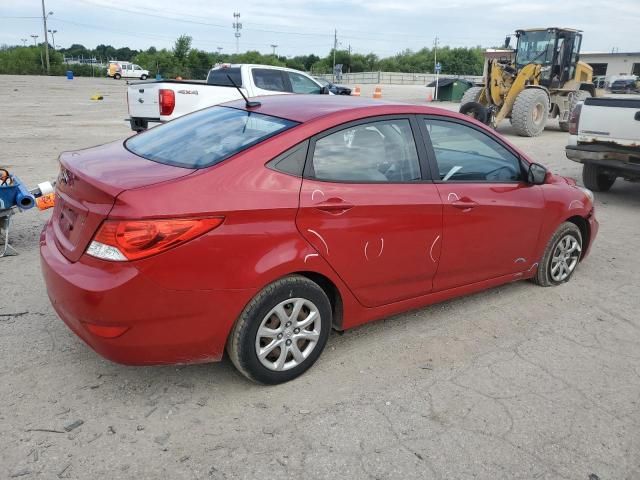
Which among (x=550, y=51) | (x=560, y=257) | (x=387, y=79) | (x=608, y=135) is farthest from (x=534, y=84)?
(x=387, y=79)

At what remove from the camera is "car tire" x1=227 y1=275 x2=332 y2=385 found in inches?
118

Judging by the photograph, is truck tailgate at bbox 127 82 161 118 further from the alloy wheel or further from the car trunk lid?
the alloy wheel

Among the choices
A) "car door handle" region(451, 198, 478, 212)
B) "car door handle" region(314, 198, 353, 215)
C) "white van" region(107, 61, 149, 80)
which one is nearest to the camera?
"car door handle" region(314, 198, 353, 215)

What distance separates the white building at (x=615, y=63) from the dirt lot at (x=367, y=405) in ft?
238

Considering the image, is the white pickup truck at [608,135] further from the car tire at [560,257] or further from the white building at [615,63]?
the white building at [615,63]

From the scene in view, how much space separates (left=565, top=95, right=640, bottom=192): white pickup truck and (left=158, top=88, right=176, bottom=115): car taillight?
21.6ft

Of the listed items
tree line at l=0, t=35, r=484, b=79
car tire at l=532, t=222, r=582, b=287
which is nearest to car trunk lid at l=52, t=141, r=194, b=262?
car tire at l=532, t=222, r=582, b=287

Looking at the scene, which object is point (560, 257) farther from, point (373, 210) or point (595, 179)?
point (595, 179)

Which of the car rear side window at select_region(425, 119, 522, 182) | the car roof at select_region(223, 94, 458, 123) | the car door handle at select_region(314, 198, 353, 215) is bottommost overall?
the car door handle at select_region(314, 198, 353, 215)

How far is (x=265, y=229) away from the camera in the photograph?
116 inches

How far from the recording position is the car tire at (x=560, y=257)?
479 cm

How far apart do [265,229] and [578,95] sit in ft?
54.6

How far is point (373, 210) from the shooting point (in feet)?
11.1

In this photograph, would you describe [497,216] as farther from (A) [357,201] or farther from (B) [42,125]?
(B) [42,125]
